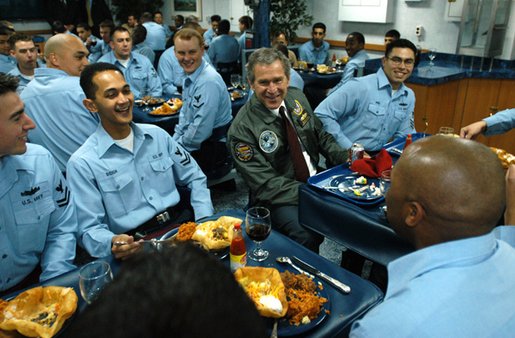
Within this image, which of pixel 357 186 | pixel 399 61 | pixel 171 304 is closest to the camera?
pixel 171 304

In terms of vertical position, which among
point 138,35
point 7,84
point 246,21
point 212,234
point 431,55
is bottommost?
point 212,234

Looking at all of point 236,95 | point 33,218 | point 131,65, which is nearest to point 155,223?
point 33,218

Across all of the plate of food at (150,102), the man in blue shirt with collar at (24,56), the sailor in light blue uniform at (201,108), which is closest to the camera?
the sailor in light blue uniform at (201,108)

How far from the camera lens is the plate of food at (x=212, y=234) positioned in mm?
1612

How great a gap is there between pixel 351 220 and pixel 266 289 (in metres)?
0.73

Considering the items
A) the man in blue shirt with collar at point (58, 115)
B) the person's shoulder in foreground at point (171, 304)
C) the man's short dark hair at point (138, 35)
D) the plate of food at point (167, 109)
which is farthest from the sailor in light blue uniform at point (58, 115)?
the man's short dark hair at point (138, 35)

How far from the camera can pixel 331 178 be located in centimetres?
220

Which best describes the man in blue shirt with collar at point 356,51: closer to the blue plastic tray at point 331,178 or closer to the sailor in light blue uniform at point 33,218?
the blue plastic tray at point 331,178

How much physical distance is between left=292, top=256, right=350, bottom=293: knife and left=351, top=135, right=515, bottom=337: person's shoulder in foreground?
0.26 metres

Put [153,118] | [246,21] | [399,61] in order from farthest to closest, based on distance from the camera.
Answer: [246,21]
[153,118]
[399,61]

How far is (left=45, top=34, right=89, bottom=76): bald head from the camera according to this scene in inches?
140

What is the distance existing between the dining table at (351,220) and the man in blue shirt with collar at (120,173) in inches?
26.5

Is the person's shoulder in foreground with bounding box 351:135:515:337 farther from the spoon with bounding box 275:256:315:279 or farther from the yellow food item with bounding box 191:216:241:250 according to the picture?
the yellow food item with bounding box 191:216:241:250

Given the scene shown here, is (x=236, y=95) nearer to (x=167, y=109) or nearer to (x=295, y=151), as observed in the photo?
(x=167, y=109)
